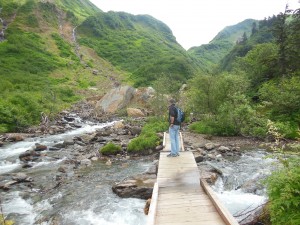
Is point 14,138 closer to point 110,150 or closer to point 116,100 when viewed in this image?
point 110,150

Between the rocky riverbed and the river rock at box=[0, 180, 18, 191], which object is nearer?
the rocky riverbed

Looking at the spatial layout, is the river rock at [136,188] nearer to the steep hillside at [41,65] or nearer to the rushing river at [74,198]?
the rushing river at [74,198]

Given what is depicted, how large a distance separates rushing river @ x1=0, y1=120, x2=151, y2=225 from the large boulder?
28.2m

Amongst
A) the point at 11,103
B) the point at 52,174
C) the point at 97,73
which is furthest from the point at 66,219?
the point at 97,73

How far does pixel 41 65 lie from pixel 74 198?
65.4 m

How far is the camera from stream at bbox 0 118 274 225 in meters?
12.2

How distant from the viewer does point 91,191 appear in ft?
49.8

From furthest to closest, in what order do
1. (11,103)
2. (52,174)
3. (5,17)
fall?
(5,17) → (11,103) → (52,174)

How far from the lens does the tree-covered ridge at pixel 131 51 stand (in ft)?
262

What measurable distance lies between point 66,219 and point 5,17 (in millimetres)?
104493

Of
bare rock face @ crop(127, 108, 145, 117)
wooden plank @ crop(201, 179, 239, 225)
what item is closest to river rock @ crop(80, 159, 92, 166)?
wooden plank @ crop(201, 179, 239, 225)

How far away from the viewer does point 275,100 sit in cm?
2917

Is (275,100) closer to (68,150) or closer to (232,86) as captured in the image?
(232,86)

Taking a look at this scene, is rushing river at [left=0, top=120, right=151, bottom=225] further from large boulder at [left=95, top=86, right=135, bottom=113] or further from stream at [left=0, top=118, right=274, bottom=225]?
large boulder at [left=95, top=86, right=135, bottom=113]
